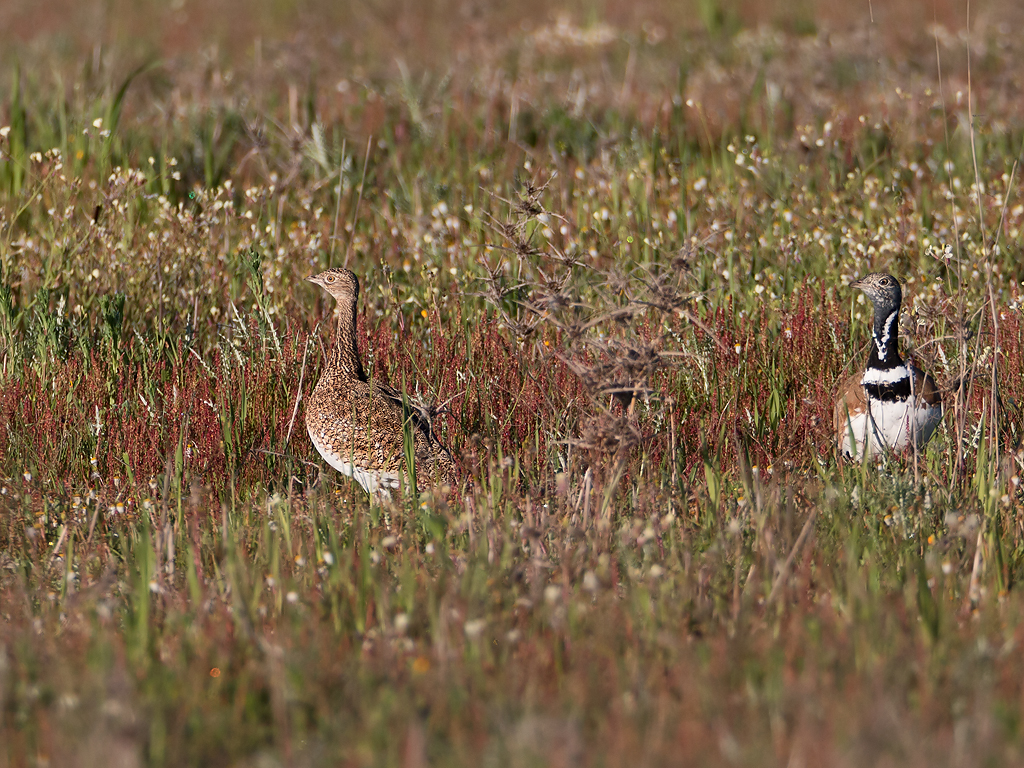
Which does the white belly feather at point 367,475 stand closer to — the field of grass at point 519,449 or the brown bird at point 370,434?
the brown bird at point 370,434

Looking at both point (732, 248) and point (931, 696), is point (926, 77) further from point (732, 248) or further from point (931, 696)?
point (931, 696)

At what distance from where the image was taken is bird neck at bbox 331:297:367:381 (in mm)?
5254

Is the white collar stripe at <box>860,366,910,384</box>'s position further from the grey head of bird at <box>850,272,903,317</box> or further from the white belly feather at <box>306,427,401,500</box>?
the white belly feather at <box>306,427,401,500</box>

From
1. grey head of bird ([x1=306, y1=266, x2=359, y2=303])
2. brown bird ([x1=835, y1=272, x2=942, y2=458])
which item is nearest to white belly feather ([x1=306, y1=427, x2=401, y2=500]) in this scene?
grey head of bird ([x1=306, y1=266, x2=359, y2=303])

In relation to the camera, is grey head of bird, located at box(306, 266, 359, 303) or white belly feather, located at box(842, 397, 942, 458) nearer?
white belly feather, located at box(842, 397, 942, 458)

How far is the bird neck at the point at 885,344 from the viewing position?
16.5 ft

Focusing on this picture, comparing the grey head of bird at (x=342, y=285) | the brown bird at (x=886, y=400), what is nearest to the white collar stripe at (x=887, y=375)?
the brown bird at (x=886, y=400)

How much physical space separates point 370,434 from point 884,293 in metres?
2.38

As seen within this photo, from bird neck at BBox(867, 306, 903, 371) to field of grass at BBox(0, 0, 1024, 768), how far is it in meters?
0.24

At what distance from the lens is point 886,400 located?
16.1 feet

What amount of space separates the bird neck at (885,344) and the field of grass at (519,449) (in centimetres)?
24

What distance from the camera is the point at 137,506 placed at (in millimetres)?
4508

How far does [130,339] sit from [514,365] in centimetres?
224

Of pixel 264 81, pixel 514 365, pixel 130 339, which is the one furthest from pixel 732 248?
pixel 264 81
